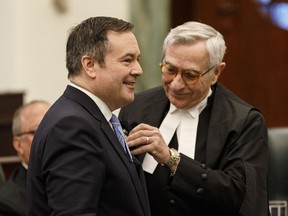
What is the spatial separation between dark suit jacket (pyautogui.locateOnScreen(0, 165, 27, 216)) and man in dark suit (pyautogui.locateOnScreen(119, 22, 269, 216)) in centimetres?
76

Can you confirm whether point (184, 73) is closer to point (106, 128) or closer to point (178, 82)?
point (178, 82)

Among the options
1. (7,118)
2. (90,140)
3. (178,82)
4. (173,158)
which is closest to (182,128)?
(178,82)

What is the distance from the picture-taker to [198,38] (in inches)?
132

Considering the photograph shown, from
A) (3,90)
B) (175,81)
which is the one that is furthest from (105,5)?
(175,81)

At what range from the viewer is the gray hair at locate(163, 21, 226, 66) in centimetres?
→ 335

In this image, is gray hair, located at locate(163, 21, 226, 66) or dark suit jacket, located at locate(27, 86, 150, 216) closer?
dark suit jacket, located at locate(27, 86, 150, 216)

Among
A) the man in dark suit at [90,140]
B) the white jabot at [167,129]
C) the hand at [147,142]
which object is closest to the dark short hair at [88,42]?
the man in dark suit at [90,140]

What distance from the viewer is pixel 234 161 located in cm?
330

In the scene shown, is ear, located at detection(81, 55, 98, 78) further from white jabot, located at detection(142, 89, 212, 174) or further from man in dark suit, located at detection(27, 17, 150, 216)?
white jabot, located at detection(142, 89, 212, 174)

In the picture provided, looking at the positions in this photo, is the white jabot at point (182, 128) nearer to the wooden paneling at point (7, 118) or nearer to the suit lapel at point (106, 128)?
the suit lapel at point (106, 128)

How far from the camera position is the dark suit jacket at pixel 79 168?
2.52 meters

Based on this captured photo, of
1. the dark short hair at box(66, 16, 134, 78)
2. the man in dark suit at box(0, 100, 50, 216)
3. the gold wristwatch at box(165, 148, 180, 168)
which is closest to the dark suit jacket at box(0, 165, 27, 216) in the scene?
the man in dark suit at box(0, 100, 50, 216)

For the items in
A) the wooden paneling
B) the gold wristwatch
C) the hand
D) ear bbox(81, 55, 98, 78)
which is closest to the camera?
ear bbox(81, 55, 98, 78)

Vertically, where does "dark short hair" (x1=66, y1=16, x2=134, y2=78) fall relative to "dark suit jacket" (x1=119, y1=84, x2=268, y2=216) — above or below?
above
